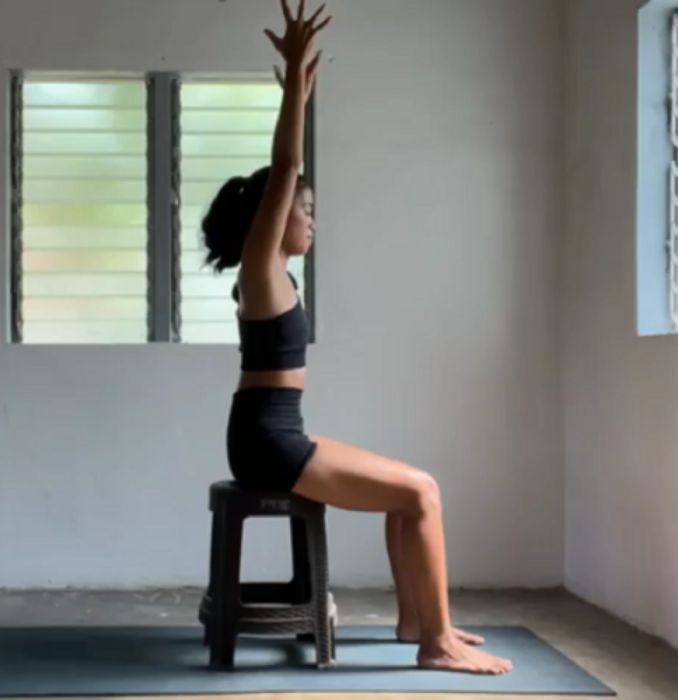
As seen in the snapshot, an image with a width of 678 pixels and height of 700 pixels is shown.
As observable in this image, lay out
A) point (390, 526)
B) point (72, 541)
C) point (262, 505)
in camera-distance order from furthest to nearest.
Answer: point (72, 541) < point (390, 526) < point (262, 505)

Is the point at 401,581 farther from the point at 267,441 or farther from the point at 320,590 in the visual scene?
the point at 267,441

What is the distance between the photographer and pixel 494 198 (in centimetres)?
406

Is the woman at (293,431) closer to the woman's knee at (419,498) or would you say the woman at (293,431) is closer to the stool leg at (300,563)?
the woman's knee at (419,498)

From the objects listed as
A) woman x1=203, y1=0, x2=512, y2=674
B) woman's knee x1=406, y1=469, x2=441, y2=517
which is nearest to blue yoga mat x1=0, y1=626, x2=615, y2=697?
woman x1=203, y1=0, x2=512, y2=674

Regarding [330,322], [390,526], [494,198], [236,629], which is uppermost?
[494,198]

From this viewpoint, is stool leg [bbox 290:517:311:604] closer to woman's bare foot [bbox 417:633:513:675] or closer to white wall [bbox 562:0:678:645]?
woman's bare foot [bbox 417:633:513:675]

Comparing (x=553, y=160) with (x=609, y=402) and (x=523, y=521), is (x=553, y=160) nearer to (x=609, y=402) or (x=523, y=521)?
(x=609, y=402)

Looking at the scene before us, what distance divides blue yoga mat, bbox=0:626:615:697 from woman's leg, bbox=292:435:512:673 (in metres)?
0.07

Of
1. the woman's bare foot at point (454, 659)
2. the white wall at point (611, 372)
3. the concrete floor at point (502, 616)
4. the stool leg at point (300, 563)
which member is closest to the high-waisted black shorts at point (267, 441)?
the stool leg at point (300, 563)

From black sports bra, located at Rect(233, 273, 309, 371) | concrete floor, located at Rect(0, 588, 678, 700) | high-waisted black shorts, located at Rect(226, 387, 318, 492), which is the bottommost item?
concrete floor, located at Rect(0, 588, 678, 700)

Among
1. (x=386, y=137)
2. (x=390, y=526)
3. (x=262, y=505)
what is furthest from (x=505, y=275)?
(x=262, y=505)

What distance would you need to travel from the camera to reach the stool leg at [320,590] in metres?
2.75

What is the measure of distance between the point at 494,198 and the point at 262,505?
1.85 m

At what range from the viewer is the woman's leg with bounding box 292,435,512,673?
2697 mm
